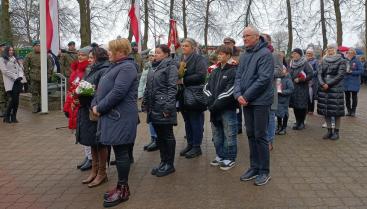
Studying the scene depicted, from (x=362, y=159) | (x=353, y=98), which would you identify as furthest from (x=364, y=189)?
(x=353, y=98)

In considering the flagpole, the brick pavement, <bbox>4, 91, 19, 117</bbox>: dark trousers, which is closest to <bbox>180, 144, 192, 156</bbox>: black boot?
the brick pavement

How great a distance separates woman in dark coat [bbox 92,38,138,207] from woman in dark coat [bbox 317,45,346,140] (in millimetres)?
4396

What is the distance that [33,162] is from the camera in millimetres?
6461

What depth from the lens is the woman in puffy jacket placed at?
10055 mm

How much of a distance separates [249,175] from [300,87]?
402 centimetres

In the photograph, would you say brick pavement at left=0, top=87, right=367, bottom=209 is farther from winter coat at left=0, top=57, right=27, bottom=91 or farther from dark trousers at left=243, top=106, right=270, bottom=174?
winter coat at left=0, top=57, right=27, bottom=91

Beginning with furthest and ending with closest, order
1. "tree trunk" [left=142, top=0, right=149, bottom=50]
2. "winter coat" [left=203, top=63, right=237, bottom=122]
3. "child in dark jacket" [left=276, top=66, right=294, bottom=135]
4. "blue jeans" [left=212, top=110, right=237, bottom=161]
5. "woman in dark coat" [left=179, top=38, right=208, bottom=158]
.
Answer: "tree trunk" [left=142, top=0, right=149, bottom=50], "child in dark jacket" [left=276, top=66, right=294, bottom=135], "woman in dark coat" [left=179, top=38, right=208, bottom=158], "blue jeans" [left=212, top=110, right=237, bottom=161], "winter coat" [left=203, top=63, right=237, bottom=122]

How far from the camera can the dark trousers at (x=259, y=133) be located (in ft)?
16.5

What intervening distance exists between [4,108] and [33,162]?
211 inches

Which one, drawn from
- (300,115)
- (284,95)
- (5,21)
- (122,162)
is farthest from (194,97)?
(5,21)

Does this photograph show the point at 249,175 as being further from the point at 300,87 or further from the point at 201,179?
the point at 300,87

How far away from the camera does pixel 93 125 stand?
17.0ft

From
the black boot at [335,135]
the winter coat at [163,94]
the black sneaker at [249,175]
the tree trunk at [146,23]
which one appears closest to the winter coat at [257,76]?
the winter coat at [163,94]

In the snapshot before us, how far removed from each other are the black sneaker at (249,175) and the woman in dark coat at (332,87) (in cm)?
297
